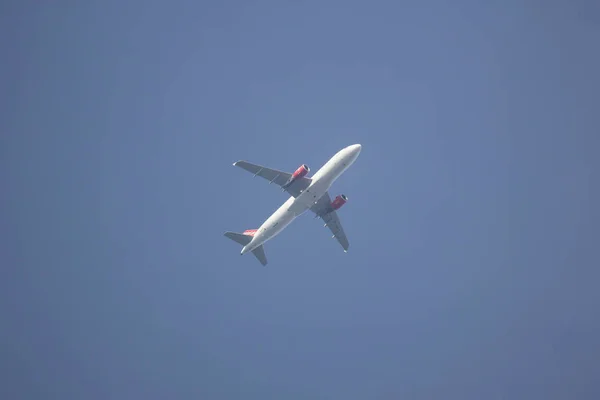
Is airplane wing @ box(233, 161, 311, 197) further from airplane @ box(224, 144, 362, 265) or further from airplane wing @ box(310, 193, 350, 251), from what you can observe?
airplane wing @ box(310, 193, 350, 251)

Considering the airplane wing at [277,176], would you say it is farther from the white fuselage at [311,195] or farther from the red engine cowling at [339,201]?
the red engine cowling at [339,201]

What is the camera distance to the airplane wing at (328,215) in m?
77.1

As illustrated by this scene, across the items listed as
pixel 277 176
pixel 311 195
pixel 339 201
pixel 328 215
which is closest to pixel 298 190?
pixel 311 195

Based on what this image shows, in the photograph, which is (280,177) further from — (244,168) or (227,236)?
(227,236)

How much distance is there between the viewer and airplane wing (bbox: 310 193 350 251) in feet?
253

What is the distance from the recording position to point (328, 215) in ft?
259

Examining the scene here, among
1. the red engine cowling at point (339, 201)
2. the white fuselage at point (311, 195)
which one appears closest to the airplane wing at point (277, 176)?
the white fuselage at point (311, 195)

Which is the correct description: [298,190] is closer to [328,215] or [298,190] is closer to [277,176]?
[277,176]

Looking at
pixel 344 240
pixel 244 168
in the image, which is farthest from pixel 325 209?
pixel 244 168

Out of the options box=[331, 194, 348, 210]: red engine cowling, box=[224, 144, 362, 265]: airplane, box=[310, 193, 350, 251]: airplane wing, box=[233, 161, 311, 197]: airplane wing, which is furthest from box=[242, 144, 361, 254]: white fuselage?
box=[331, 194, 348, 210]: red engine cowling

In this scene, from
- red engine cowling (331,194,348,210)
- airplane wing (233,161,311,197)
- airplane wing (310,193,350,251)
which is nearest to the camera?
airplane wing (233,161,311,197)

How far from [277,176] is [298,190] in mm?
3612

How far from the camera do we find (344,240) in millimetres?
81562

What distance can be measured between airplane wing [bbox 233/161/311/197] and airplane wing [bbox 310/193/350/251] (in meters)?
5.87
